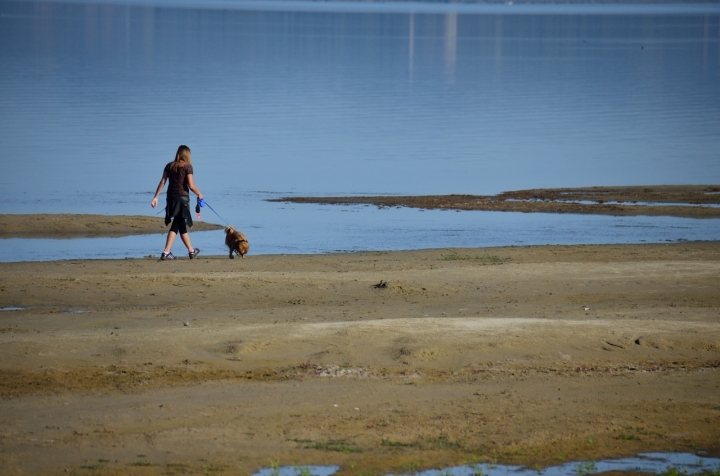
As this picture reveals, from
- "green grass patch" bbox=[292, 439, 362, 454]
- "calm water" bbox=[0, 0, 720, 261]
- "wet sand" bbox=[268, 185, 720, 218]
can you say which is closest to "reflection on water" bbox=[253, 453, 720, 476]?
"green grass patch" bbox=[292, 439, 362, 454]

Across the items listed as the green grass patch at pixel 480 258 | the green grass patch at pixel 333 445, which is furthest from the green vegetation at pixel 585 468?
the green grass patch at pixel 480 258

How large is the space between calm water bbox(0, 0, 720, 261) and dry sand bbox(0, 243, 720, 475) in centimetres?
594

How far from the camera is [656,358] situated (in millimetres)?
11359

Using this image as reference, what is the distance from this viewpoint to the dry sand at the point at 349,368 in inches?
344

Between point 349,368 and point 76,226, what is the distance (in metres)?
12.2

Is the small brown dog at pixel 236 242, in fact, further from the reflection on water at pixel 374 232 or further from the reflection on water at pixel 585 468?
the reflection on water at pixel 585 468

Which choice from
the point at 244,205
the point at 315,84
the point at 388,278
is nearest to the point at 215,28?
the point at 315,84

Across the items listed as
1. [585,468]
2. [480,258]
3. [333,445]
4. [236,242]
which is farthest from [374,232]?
[585,468]

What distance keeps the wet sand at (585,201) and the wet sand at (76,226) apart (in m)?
6.04

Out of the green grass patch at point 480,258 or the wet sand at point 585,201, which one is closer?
the green grass patch at point 480,258

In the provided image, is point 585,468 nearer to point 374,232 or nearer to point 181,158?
point 181,158

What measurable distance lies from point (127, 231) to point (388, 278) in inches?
309

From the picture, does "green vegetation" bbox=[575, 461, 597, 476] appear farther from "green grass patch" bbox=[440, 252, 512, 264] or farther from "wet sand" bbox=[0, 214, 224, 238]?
"wet sand" bbox=[0, 214, 224, 238]

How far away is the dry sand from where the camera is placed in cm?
873
